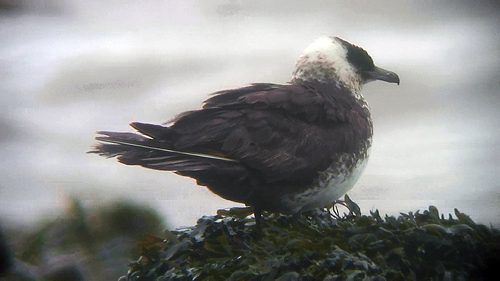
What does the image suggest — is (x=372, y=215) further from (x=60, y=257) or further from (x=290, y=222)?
(x=60, y=257)

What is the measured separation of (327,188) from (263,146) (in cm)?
28

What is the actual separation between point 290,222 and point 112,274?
2.66ft

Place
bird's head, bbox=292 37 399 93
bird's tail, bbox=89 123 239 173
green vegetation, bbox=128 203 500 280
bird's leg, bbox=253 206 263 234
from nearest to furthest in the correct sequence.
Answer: green vegetation, bbox=128 203 500 280, bird's tail, bbox=89 123 239 173, bird's leg, bbox=253 206 263 234, bird's head, bbox=292 37 399 93

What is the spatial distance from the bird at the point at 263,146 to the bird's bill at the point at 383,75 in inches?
10.6

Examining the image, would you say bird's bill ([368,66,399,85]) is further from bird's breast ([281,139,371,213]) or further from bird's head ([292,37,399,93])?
bird's breast ([281,139,371,213])

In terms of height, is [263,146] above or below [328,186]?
above

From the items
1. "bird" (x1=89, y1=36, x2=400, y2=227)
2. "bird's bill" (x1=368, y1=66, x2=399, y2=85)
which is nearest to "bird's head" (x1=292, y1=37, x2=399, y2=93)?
"bird's bill" (x1=368, y1=66, x2=399, y2=85)

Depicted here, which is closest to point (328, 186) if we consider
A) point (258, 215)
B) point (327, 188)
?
point (327, 188)

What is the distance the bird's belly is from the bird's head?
16.7 inches

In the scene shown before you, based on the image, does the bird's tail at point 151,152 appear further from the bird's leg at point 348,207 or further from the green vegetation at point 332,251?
the bird's leg at point 348,207

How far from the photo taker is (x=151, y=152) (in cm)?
180

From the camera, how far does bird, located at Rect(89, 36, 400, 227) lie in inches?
71.6

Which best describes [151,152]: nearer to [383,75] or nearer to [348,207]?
[348,207]

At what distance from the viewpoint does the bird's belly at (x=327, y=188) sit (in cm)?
192
